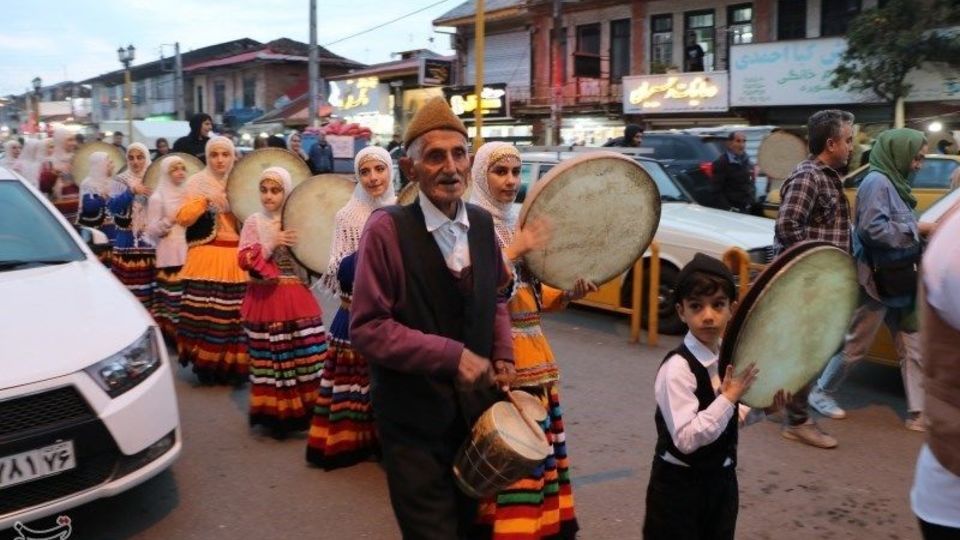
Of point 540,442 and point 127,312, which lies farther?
point 127,312

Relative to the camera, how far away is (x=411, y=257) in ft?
8.39

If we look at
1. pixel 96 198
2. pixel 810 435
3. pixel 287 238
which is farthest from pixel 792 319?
pixel 96 198

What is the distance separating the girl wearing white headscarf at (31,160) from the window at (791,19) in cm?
2071

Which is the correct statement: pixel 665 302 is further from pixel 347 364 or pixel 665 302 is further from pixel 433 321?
pixel 433 321

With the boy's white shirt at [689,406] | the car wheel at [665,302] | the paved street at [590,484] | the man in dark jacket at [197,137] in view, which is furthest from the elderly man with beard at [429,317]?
the man in dark jacket at [197,137]

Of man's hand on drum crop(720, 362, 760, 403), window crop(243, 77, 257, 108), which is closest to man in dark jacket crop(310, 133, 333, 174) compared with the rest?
man's hand on drum crop(720, 362, 760, 403)

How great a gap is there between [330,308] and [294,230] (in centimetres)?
469

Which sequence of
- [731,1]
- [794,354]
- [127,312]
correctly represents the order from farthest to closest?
[731,1], [127,312], [794,354]

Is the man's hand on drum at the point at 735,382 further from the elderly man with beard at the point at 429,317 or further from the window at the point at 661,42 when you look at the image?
the window at the point at 661,42

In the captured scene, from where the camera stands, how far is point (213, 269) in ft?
21.0

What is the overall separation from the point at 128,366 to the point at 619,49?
95.1 feet

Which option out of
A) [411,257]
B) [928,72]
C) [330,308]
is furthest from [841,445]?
[928,72]

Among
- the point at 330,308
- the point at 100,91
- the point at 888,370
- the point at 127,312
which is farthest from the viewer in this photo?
the point at 100,91

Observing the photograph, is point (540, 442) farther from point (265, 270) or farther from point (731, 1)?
point (731, 1)
